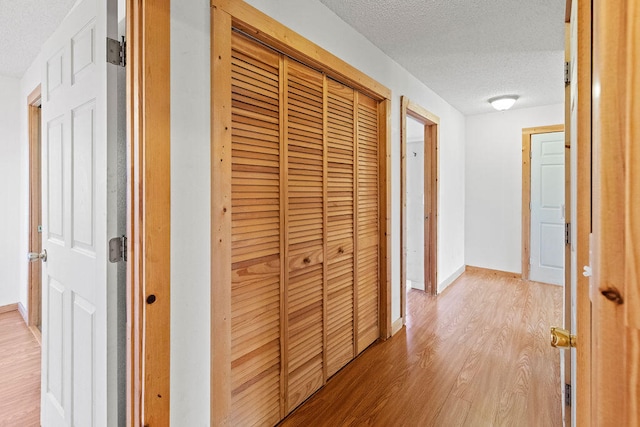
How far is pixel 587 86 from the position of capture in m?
0.59

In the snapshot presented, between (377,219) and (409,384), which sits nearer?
(409,384)

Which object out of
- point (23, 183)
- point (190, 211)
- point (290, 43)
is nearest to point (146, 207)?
point (190, 211)

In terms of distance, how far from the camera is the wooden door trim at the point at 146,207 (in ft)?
3.61

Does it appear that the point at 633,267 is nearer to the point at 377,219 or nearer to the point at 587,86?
the point at 587,86

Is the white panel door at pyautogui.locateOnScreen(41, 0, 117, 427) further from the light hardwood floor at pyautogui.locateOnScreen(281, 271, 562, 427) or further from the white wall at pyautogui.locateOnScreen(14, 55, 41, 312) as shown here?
the white wall at pyautogui.locateOnScreen(14, 55, 41, 312)

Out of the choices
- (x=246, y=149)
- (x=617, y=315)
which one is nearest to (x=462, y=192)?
(x=246, y=149)

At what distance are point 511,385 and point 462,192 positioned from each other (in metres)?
3.23

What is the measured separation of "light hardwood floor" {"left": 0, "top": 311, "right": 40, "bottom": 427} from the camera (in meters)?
1.83

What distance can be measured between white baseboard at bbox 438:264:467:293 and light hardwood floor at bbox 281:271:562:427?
0.60 metres

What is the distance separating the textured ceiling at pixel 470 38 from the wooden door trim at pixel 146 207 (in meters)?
1.22

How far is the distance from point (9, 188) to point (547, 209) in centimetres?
618

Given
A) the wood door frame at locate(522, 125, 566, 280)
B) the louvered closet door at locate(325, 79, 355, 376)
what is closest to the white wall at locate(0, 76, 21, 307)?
the louvered closet door at locate(325, 79, 355, 376)

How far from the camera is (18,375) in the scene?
2.20m

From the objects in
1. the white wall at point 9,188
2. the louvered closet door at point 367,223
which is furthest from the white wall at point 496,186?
the white wall at point 9,188
